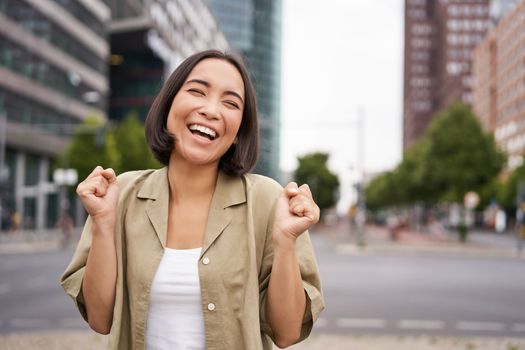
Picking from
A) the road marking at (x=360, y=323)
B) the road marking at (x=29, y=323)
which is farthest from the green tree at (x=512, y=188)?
the road marking at (x=29, y=323)

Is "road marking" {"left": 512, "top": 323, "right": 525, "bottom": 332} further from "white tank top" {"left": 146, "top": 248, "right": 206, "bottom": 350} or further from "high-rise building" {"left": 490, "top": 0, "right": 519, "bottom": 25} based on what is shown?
"high-rise building" {"left": 490, "top": 0, "right": 519, "bottom": 25}

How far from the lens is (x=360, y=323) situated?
9008mm

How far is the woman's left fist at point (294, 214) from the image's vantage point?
195 cm

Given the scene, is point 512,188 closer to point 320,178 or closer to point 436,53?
point 320,178

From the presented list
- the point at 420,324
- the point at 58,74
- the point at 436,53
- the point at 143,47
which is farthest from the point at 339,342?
the point at 436,53

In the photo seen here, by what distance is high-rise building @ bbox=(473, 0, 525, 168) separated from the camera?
74812 millimetres

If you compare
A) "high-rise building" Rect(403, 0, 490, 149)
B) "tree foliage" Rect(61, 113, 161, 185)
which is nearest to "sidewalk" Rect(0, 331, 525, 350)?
"tree foliage" Rect(61, 113, 161, 185)

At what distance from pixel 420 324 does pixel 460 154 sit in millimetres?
31925

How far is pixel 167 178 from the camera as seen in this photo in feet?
7.28

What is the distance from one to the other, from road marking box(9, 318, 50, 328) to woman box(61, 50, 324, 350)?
7005 mm

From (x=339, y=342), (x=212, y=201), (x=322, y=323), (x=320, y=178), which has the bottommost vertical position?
(x=322, y=323)

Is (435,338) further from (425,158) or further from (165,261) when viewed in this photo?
(425,158)

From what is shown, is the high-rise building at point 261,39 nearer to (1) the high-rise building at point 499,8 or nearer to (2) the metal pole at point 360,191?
(1) the high-rise building at point 499,8

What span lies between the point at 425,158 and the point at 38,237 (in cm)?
2444
